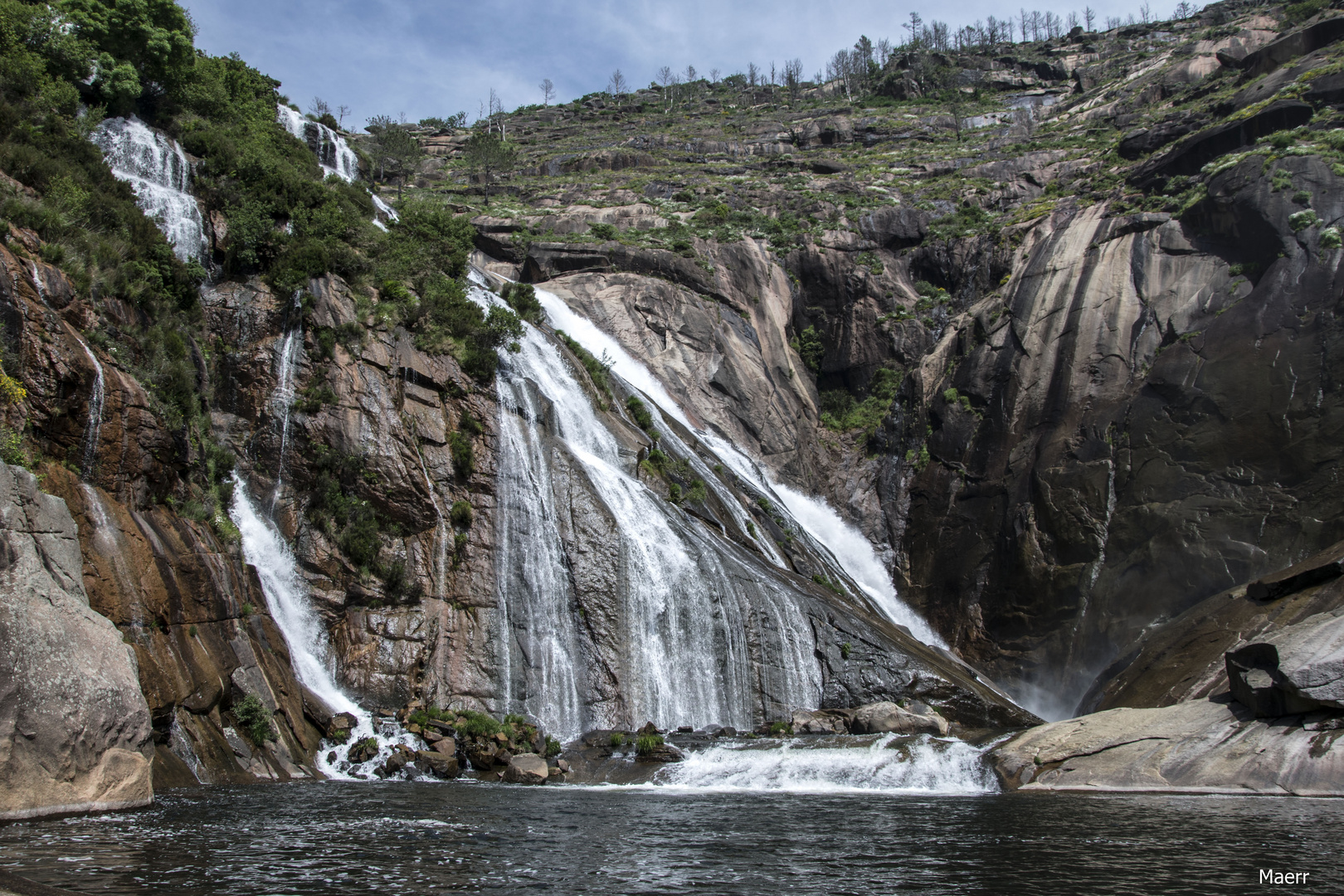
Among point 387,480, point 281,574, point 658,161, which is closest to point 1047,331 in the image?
point 387,480

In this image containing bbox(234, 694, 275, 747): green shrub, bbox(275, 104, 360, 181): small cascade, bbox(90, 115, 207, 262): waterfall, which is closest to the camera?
bbox(234, 694, 275, 747): green shrub

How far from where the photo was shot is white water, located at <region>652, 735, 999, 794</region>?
65.6 ft

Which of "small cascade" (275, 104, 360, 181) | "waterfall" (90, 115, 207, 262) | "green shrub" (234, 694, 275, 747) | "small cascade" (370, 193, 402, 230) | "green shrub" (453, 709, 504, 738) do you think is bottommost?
"green shrub" (453, 709, 504, 738)

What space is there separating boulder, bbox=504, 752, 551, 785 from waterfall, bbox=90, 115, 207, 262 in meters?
20.2

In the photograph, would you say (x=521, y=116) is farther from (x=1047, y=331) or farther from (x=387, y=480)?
(x=387, y=480)

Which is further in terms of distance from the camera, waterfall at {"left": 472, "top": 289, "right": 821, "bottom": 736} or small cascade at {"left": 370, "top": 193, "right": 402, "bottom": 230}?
small cascade at {"left": 370, "top": 193, "right": 402, "bottom": 230}

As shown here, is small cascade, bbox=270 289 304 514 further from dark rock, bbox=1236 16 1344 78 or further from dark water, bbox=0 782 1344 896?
dark rock, bbox=1236 16 1344 78

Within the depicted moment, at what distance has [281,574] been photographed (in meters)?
23.2

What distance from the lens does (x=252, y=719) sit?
18.1m

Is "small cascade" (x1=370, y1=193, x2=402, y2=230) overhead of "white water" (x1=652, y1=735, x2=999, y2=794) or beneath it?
overhead

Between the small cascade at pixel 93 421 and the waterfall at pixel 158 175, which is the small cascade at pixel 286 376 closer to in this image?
the waterfall at pixel 158 175

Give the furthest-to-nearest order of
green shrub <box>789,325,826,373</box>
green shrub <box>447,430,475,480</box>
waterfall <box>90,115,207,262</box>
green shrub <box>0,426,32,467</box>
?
1. green shrub <box>789,325,826,373</box>
2. waterfall <box>90,115,207,262</box>
3. green shrub <box>447,430,475,480</box>
4. green shrub <box>0,426,32,467</box>

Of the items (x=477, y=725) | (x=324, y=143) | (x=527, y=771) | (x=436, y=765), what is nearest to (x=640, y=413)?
(x=477, y=725)

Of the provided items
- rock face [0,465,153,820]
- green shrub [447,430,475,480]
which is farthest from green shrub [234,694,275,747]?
green shrub [447,430,475,480]
